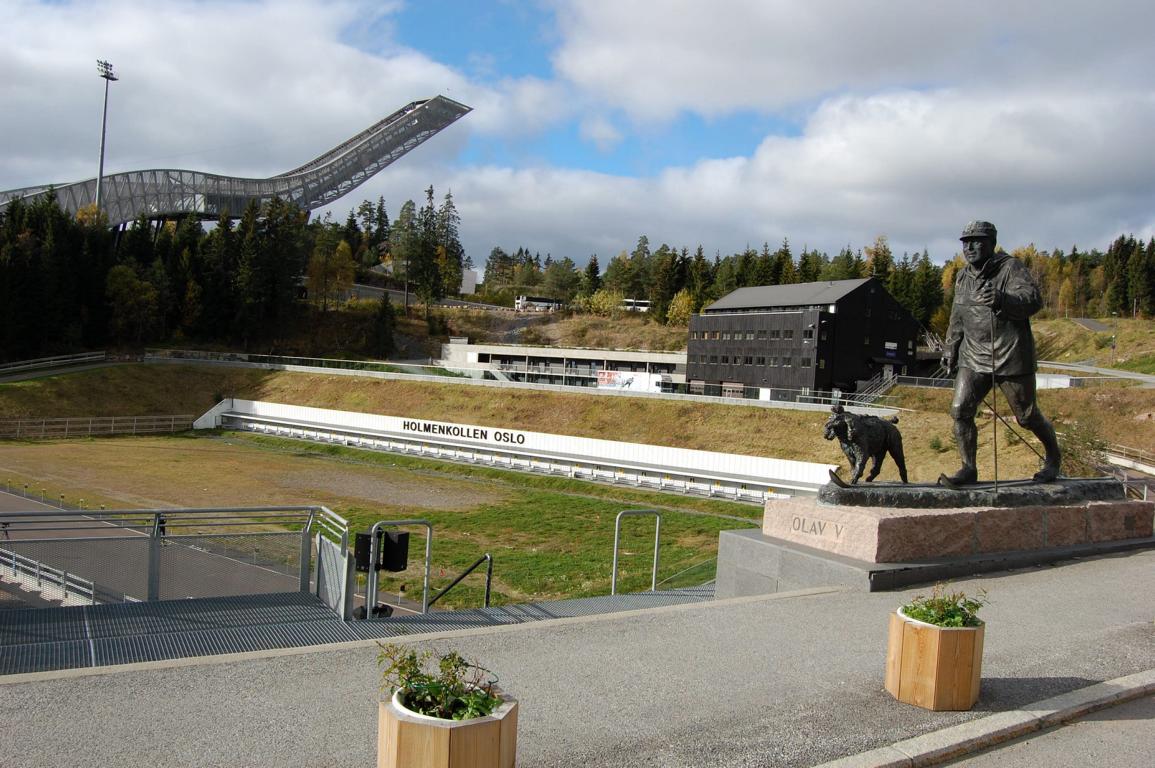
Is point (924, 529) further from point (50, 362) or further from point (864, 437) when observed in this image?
point (50, 362)

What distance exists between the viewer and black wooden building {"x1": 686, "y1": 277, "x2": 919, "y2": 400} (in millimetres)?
52312

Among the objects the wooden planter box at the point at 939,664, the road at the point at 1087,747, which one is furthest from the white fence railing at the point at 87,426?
the road at the point at 1087,747

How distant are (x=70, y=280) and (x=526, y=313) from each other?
50288 millimetres

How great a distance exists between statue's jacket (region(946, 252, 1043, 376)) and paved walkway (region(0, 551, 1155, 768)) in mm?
4015

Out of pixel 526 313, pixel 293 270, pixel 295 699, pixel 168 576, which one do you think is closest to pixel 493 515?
pixel 168 576

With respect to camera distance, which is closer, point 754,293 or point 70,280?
point 754,293

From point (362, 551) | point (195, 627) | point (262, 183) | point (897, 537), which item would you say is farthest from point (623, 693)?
point (262, 183)

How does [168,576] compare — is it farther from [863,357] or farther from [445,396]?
[863,357]

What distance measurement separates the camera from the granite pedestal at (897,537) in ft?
32.7

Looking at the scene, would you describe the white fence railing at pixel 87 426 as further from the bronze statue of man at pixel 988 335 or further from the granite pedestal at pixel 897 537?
the bronze statue of man at pixel 988 335

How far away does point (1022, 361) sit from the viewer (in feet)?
37.6

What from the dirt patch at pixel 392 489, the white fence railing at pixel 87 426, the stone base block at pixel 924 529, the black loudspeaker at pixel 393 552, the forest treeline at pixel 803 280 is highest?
the forest treeline at pixel 803 280

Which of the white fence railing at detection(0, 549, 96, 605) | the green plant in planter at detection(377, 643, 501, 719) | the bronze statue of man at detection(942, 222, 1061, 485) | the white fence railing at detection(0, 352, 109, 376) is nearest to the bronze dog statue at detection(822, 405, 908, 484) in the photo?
the bronze statue of man at detection(942, 222, 1061, 485)

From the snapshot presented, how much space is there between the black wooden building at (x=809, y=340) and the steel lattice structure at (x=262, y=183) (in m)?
55.3
